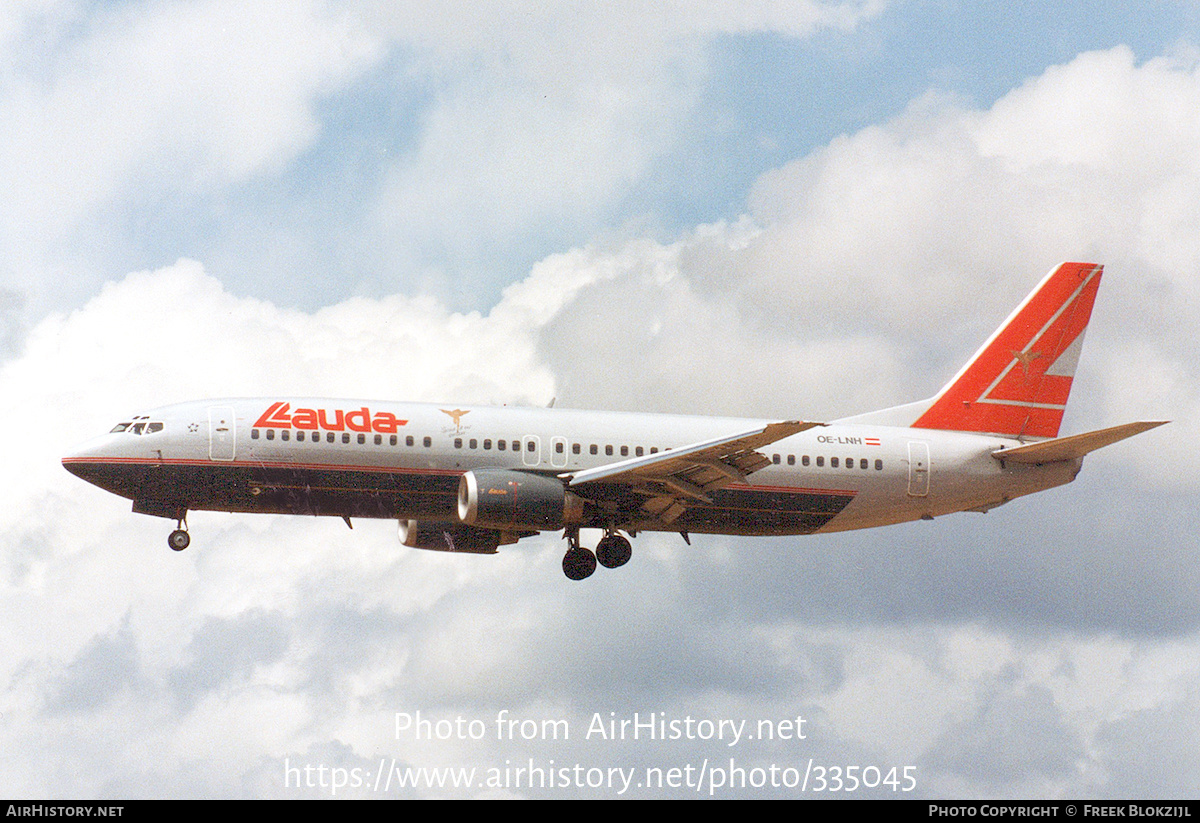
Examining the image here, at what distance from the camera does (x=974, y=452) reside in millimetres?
58531

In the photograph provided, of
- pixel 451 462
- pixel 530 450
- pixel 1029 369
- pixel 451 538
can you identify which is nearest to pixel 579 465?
pixel 530 450

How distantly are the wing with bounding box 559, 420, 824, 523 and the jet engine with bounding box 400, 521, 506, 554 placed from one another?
8.27 metres

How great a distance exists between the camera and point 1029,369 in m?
61.9

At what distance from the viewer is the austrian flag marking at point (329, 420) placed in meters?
51.1

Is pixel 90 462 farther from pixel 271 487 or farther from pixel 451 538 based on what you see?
pixel 451 538

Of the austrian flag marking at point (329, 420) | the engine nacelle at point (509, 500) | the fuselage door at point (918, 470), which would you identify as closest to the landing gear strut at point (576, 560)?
the engine nacelle at point (509, 500)

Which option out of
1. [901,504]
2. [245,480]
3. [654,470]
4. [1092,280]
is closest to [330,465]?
[245,480]

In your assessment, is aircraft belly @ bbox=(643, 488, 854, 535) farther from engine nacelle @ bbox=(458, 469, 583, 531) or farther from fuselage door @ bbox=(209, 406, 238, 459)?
fuselage door @ bbox=(209, 406, 238, 459)

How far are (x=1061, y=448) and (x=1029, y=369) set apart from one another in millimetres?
5933

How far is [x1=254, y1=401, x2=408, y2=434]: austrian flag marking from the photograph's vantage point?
5109 centimetres

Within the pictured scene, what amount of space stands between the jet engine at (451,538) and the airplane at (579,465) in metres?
0.08

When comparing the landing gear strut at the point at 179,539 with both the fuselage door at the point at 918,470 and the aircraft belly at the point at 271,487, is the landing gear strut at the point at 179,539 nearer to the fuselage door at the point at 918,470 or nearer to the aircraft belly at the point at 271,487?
the aircraft belly at the point at 271,487

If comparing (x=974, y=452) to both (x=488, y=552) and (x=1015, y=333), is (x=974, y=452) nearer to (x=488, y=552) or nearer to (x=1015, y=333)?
(x=1015, y=333)

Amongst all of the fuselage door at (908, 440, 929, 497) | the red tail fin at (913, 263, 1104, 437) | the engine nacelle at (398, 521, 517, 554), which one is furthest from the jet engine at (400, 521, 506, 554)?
the red tail fin at (913, 263, 1104, 437)
